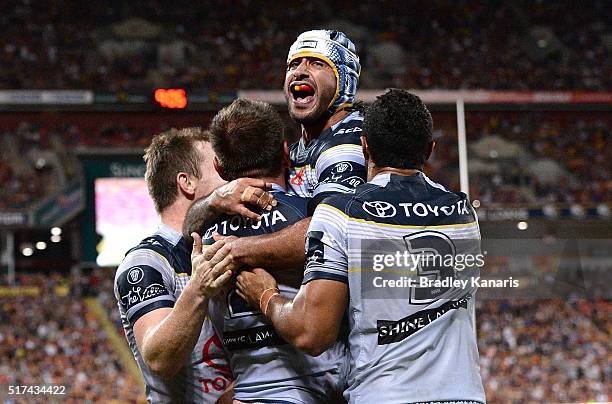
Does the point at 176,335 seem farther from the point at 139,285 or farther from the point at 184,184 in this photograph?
the point at 184,184

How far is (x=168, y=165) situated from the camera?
3379mm

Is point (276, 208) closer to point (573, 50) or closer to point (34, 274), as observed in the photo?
point (34, 274)

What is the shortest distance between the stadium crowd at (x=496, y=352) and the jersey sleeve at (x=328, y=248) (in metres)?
9.52

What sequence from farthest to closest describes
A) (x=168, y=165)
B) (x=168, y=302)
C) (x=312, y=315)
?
(x=168, y=165), (x=168, y=302), (x=312, y=315)

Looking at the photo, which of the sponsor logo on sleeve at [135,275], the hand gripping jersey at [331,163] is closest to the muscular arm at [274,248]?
the hand gripping jersey at [331,163]

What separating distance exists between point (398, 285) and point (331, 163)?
2.11 feet

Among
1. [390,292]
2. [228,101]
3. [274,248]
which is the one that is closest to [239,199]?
[274,248]

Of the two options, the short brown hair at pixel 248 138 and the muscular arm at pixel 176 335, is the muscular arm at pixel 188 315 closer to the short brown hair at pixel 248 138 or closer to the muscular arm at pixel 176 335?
the muscular arm at pixel 176 335

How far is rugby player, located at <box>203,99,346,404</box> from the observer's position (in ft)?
9.12

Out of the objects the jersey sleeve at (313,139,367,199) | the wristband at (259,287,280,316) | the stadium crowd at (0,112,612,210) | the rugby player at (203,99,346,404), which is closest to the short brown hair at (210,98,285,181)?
the rugby player at (203,99,346,404)

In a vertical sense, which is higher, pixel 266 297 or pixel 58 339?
pixel 266 297

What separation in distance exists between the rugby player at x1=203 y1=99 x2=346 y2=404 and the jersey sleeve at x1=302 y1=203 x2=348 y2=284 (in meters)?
0.20

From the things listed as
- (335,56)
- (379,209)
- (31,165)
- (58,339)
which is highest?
(31,165)

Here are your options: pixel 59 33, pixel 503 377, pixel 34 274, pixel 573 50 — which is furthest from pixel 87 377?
pixel 573 50
